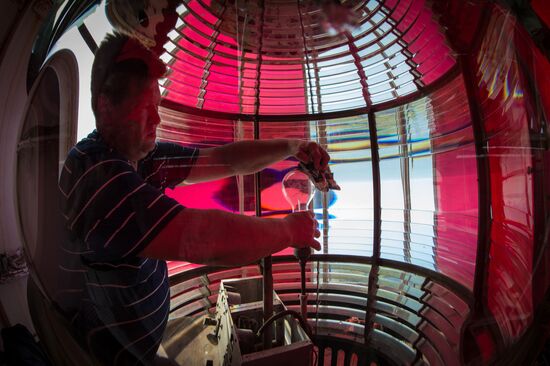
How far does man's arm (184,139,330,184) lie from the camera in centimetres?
53

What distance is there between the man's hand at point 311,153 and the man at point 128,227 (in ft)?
0.41

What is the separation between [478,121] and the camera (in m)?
0.47

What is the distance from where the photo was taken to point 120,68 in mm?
382

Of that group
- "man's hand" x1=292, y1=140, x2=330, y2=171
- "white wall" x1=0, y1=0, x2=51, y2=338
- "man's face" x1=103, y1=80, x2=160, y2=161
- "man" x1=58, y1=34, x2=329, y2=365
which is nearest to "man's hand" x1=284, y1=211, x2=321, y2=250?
"man" x1=58, y1=34, x2=329, y2=365

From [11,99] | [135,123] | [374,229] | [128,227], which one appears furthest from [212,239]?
[11,99]

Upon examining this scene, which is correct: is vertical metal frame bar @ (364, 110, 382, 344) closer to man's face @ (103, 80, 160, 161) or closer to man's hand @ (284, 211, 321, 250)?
man's hand @ (284, 211, 321, 250)

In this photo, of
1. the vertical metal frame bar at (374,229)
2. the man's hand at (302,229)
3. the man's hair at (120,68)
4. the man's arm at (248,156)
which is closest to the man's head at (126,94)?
the man's hair at (120,68)

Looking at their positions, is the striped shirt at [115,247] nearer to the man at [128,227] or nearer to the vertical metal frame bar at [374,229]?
the man at [128,227]

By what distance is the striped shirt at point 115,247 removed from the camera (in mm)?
345

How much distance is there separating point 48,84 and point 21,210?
26cm

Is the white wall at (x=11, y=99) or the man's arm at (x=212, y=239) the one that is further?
the white wall at (x=11, y=99)

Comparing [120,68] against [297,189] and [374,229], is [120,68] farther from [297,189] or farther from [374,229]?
[374,229]

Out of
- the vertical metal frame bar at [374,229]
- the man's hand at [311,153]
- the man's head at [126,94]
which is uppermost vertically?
the man's head at [126,94]

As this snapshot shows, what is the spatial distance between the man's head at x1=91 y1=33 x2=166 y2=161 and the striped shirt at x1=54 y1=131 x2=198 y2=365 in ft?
0.08
